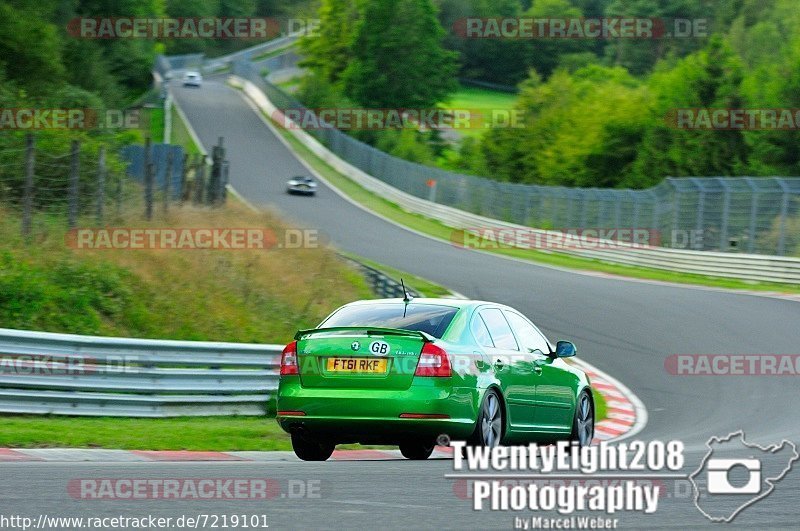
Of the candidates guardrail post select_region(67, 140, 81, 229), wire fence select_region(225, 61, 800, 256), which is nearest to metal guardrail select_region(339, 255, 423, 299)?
guardrail post select_region(67, 140, 81, 229)

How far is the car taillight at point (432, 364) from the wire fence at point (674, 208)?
22.5 metres

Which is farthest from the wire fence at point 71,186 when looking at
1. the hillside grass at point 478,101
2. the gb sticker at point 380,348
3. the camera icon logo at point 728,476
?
the hillside grass at point 478,101

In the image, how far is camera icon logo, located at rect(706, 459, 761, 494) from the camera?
7656 millimetres

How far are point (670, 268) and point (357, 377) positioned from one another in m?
26.1

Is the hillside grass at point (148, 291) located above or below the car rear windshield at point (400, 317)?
below

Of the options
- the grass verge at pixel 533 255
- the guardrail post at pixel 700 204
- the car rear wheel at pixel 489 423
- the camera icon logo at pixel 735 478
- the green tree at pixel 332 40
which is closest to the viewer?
the camera icon logo at pixel 735 478

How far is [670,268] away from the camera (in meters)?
34.6

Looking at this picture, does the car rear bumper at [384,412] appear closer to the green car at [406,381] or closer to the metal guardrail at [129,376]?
the green car at [406,381]

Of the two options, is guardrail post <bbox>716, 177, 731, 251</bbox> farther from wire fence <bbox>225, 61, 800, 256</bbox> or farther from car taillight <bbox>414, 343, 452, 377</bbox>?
car taillight <bbox>414, 343, 452, 377</bbox>

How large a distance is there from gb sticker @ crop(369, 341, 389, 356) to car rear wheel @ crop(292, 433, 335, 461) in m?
1.02

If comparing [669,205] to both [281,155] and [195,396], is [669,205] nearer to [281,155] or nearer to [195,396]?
[195,396]

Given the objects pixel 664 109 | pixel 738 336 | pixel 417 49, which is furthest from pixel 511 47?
pixel 738 336

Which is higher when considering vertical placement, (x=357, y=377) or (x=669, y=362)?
(x=357, y=377)

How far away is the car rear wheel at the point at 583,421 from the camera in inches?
452
